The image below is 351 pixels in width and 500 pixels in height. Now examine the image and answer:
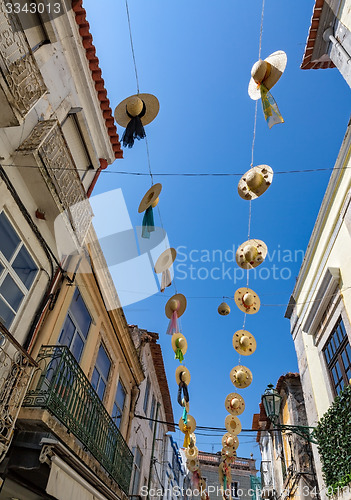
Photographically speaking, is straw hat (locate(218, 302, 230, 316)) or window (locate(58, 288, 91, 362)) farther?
straw hat (locate(218, 302, 230, 316))

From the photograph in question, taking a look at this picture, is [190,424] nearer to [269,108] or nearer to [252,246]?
[252,246]

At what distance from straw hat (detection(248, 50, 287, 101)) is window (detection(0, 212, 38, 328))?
422 centimetres

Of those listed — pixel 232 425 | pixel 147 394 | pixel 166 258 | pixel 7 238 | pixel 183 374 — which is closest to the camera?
pixel 7 238

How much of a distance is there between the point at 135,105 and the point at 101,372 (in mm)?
6569

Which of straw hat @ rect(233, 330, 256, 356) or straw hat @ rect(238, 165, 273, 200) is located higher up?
straw hat @ rect(238, 165, 273, 200)

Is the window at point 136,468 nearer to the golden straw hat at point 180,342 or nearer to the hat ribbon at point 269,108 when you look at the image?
the golden straw hat at point 180,342

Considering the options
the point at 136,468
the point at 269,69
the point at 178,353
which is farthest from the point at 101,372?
the point at 269,69

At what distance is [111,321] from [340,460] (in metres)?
5.98

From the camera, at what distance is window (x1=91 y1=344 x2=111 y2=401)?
8530 millimetres

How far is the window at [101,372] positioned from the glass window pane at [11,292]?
3585mm

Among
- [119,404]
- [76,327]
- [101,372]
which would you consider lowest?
[76,327]

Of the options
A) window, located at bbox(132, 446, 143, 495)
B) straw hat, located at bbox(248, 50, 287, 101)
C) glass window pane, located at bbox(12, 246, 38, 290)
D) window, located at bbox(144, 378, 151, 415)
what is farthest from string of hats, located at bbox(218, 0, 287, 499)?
window, located at bbox(144, 378, 151, 415)

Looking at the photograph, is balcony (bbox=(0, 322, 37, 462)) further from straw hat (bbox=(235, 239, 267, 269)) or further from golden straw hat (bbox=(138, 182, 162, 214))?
straw hat (bbox=(235, 239, 267, 269))

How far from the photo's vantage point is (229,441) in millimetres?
10820
